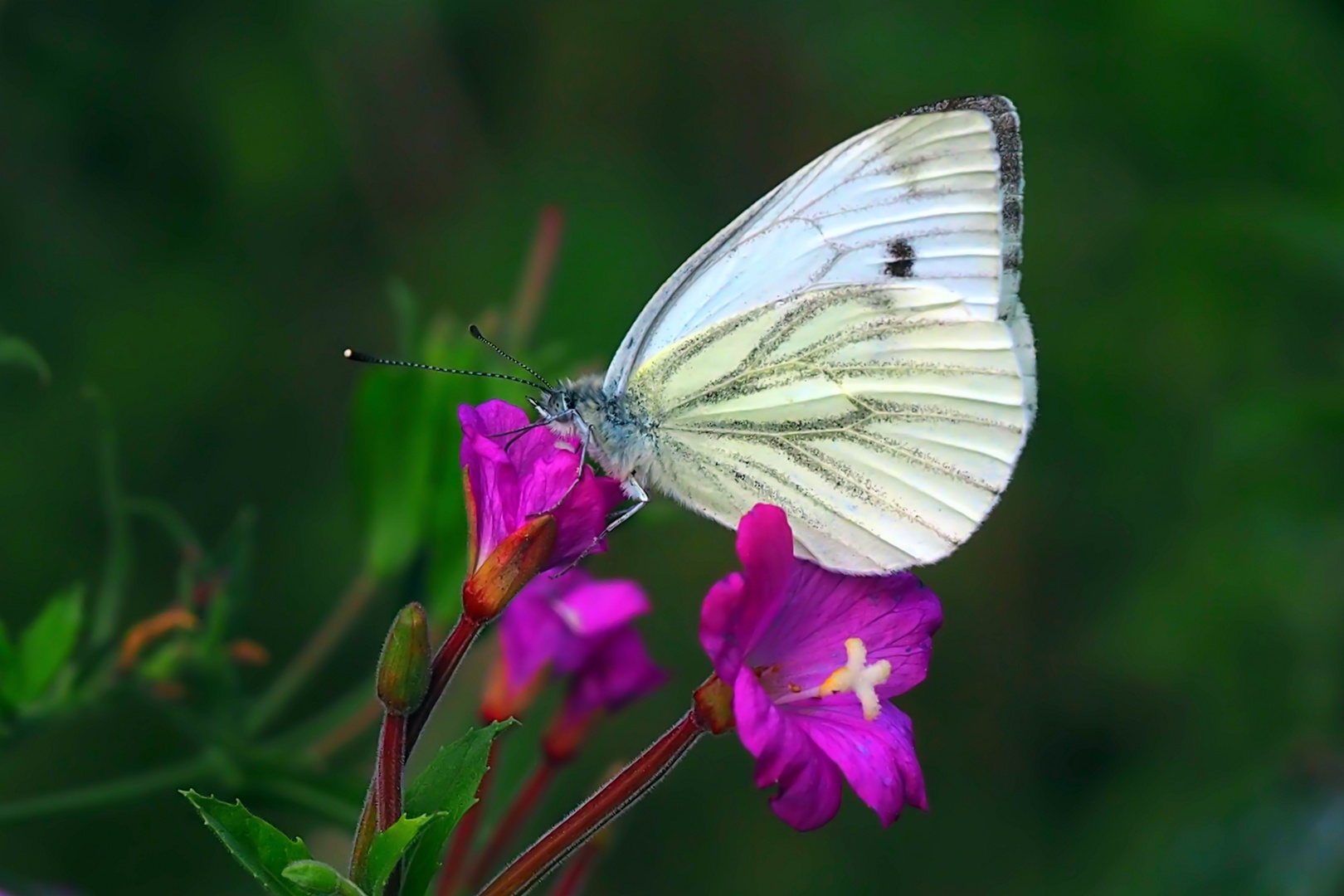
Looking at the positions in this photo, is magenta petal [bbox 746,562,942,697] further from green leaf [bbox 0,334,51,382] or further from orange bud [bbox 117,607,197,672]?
green leaf [bbox 0,334,51,382]

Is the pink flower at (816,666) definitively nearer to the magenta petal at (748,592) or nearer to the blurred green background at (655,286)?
the magenta petal at (748,592)

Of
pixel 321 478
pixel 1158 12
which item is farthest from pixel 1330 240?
pixel 321 478

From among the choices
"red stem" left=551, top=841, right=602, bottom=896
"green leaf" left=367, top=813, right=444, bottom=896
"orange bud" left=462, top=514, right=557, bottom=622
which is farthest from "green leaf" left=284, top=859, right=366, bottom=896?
"red stem" left=551, top=841, right=602, bottom=896

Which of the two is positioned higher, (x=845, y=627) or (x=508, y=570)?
(x=508, y=570)

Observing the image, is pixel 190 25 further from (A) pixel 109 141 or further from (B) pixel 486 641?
(B) pixel 486 641

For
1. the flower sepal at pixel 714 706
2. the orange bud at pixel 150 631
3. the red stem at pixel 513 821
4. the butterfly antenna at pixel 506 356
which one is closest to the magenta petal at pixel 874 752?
the flower sepal at pixel 714 706

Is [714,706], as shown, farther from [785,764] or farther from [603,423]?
[603,423]

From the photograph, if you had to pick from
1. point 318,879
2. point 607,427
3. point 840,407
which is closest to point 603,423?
point 607,427
